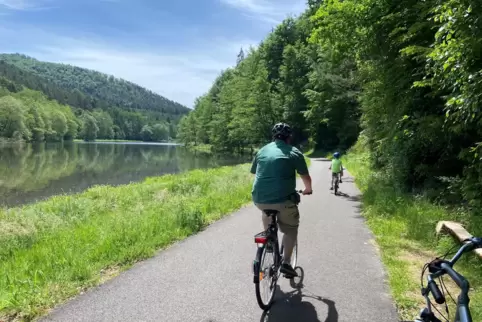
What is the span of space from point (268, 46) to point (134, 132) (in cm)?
14292

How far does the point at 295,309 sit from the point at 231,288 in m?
0.96

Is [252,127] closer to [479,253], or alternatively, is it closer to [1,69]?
[479,253]

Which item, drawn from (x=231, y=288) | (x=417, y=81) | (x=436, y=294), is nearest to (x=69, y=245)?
(x=231, y=288)

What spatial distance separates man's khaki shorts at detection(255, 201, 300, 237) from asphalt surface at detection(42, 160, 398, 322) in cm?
90

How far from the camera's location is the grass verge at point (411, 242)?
479cm

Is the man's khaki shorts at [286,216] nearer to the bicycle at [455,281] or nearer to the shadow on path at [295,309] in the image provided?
the shadow on path at [295,309]

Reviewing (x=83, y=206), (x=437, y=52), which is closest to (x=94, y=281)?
(x=437, y=52)

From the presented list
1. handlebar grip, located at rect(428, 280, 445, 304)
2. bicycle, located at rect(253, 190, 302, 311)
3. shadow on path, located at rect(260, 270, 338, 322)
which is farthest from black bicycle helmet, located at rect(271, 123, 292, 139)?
handlebar grip, located at rect(428, 280, 445, 304)

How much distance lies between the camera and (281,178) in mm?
4566

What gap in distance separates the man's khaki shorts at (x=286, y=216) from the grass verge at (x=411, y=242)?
1613mm

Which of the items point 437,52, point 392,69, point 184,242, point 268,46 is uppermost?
point 268,46

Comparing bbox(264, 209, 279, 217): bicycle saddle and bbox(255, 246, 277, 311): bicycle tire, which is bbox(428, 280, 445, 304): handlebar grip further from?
bbox(264, 209, 279, 217): bicycle saddle

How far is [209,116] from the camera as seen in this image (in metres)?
84.0

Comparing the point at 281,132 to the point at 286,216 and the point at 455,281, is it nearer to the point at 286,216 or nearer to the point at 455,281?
the point at 286,216
